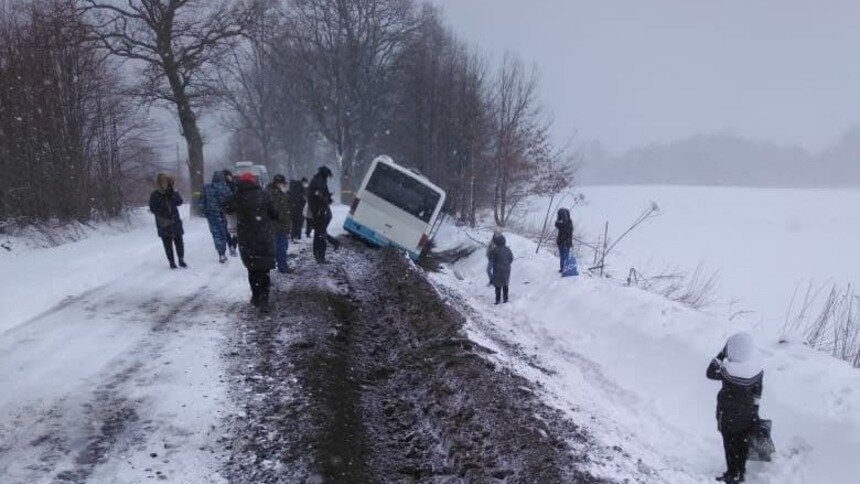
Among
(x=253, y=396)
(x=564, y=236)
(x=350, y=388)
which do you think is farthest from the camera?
(x=564, y=236)

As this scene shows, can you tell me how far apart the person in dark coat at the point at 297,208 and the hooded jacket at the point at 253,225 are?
755 cm

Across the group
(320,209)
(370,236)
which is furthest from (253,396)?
(370,236)

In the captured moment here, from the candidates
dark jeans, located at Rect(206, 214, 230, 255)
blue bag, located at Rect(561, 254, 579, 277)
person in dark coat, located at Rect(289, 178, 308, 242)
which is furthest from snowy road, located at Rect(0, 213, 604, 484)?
person in dark coat, located at Rect(289, 178, 308, 242)

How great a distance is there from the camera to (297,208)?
16062mm

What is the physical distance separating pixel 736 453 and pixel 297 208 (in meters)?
13.1

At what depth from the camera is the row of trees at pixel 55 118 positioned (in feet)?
49.7

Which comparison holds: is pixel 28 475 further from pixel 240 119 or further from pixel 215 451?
pixel 240 119

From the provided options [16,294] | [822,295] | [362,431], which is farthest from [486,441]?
[822,295]

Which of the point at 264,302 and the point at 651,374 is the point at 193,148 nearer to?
the point at 264,302

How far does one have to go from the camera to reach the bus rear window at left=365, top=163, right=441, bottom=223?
16.1 metres

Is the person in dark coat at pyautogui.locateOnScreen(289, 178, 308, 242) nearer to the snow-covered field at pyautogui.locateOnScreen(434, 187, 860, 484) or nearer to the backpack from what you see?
the snow-covered field at pyautogui.locateOnScreen(434, 187, 860, 484)

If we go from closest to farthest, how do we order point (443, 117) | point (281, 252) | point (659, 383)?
1. point (659, 383)
2. point (281, 252)
3. point (443, 117)

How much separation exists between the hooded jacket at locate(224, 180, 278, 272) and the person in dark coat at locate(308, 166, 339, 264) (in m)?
4.11

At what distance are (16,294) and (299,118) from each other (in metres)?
47.5
